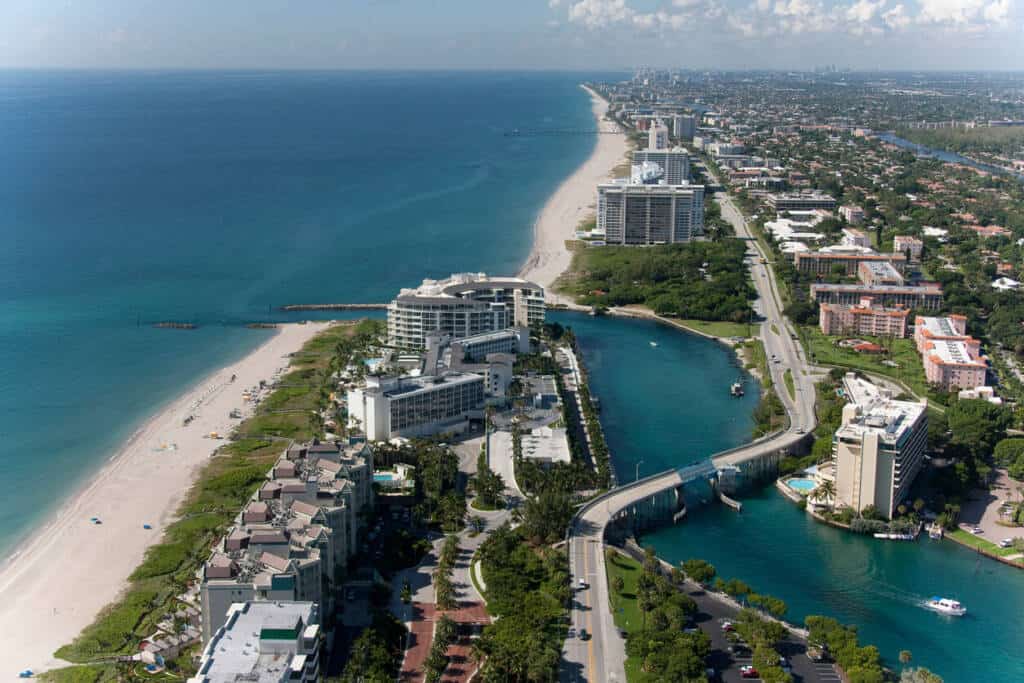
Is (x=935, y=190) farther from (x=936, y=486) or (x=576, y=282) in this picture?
(x=936, y=486)

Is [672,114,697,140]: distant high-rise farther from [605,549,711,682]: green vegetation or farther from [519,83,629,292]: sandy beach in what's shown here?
[605,549,711,682]: green vegetation

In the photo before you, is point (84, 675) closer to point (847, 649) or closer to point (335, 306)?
point (847, 649)

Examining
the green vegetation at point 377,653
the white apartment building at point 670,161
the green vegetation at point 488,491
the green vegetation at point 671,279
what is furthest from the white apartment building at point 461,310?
the white apartment building at point 670,161

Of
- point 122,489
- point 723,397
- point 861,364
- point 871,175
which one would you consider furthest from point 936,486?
point 871,175

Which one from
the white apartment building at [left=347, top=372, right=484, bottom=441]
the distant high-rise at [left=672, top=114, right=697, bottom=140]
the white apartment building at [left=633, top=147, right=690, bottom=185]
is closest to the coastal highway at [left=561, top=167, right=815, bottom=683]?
the white apartment building at [left=347, top=372, right=484, bottom=441]

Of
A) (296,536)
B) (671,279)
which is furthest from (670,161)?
(296,536)

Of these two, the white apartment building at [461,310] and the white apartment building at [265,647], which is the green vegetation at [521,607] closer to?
the white apartment building at [265,647]
